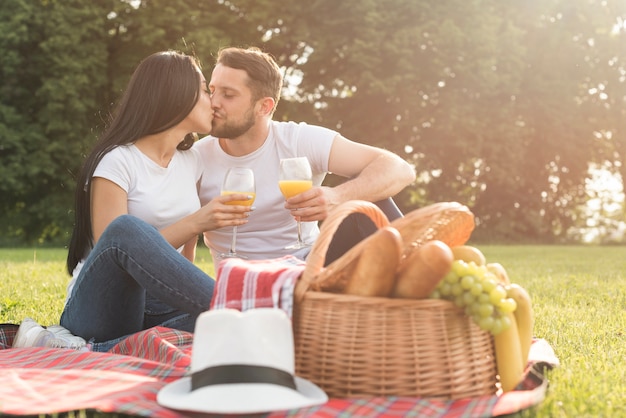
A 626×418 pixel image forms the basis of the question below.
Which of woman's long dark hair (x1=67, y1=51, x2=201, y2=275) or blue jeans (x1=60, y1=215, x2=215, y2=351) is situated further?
woman's long dark hair (x1=67, y1=51, x2=201, y2=275)

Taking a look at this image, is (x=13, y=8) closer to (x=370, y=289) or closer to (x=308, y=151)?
(x=308, y=151)

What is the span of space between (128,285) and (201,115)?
977 mm

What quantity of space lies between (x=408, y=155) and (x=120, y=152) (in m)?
16.6

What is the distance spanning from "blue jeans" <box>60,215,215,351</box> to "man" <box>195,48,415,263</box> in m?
0.68

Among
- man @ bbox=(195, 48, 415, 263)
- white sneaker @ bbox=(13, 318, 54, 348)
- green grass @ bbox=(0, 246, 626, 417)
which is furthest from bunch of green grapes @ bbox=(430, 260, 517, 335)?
white sneaker @ bbox=(13, 318, 54, 348)

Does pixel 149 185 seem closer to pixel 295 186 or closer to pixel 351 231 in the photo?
pixel 295 186

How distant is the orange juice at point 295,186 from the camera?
3.21 meters

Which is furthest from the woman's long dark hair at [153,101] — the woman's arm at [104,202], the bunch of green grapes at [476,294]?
the bunch of green grapes at [476,294]

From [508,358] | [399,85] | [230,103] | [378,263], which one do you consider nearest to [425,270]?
[378,263]

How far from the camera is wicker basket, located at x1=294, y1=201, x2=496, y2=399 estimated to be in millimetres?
2184

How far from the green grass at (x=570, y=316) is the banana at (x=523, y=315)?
16 centimetres

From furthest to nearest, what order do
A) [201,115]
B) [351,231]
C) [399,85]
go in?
[399,85], [201,115], [351,231]

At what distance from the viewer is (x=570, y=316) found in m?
4.47

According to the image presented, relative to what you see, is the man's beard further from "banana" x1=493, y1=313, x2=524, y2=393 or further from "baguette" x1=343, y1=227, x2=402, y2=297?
"banana" x1=493, y1=313, x2=524, y2=393
